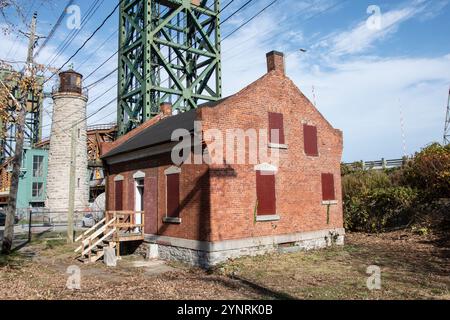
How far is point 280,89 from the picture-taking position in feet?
53.7

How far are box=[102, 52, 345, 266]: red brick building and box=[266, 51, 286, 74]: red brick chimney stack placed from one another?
1.8 inches

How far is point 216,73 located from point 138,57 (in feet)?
24.5

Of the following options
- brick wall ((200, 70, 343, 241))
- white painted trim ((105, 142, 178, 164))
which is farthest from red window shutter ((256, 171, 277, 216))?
white painted trim ((105, 142, 178, 164))

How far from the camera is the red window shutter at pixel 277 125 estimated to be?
51.6ft

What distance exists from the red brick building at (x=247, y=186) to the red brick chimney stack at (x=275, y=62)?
0.05m

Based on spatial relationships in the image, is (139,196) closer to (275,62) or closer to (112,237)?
(112,237)

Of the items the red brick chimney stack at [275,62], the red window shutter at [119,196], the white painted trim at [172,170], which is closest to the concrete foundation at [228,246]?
the white painted trim at [172,170]

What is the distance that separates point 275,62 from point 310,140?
407 cm

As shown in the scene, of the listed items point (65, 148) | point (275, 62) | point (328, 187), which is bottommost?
point (328, 187)

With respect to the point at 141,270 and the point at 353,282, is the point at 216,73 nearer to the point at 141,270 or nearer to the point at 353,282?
the point at 141,270

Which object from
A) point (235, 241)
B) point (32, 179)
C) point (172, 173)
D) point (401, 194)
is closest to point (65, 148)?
point (32, 179)

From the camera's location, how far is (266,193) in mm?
15000

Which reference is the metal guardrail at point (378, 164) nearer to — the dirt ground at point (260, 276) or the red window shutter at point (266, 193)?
the dirt ground at point (260, 276)
